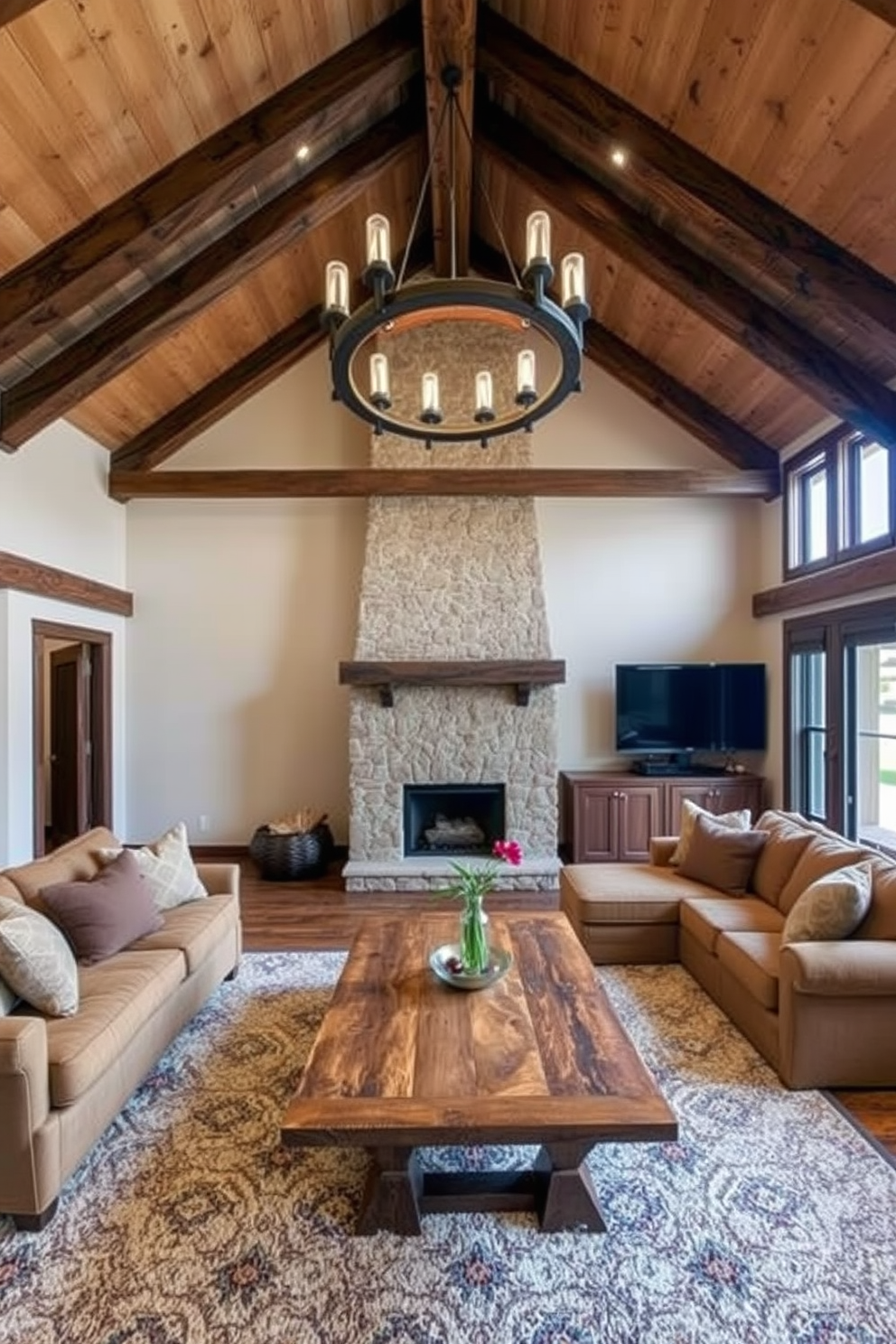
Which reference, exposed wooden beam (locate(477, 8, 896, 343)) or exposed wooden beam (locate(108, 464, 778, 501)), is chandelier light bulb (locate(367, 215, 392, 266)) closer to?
exposed wooden beam (locate(477, 8, 896, 343))

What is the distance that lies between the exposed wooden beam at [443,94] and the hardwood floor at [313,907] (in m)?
4.07

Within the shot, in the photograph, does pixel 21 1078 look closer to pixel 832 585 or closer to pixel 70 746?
pixel 70 746

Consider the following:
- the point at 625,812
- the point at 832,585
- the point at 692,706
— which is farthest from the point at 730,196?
the point at 625,812

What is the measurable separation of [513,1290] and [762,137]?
195 inches

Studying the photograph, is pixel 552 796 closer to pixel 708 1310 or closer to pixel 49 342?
pixel 708 1310

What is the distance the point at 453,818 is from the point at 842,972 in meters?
3.97

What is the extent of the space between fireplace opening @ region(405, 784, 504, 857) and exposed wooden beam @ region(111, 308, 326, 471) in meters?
3.83

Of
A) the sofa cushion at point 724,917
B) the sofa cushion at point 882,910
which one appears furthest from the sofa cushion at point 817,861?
the sofa cushion at point 882,910

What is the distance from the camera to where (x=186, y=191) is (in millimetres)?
3779

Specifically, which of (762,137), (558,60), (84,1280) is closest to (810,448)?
(762,137)

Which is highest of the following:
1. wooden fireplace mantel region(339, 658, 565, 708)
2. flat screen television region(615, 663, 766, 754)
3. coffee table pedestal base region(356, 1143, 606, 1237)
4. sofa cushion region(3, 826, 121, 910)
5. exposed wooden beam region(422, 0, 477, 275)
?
exposed wooden beam region(422, 0, 477, 275)

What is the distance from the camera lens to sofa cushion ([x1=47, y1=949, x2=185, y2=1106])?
226cm

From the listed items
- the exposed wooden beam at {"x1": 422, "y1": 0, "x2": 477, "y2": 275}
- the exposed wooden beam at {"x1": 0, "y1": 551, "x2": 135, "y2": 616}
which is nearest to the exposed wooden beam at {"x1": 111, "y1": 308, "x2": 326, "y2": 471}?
the exposed wooden beam at {"x1": 0, "y1": 551, "x2": 135, "y2": 616}

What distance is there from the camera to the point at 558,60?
392 centimetres
